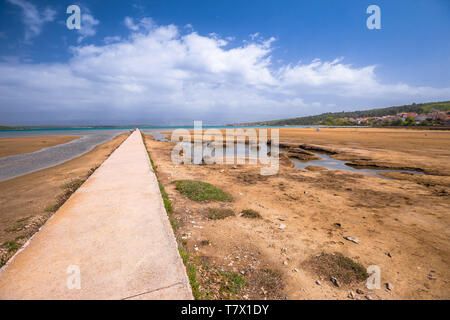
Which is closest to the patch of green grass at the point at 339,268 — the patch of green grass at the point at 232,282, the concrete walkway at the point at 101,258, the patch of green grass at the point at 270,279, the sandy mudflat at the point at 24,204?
the patch of green grass at the point at 270,279

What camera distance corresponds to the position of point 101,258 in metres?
2.79

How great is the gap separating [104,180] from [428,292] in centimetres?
883

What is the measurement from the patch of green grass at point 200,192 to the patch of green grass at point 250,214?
122 cm

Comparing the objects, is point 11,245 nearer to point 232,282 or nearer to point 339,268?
point 232,282

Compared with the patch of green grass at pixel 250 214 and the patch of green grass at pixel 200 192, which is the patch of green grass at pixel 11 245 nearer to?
the patch of green grass at pixel 200 192

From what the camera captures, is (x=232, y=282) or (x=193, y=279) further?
(x=232, y=282)

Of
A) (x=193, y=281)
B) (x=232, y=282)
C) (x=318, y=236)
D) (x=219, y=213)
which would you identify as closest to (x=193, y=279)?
(x=193, y=281)

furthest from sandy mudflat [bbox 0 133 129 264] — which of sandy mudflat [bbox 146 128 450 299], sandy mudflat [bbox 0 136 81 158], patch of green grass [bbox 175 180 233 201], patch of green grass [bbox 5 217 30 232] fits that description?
sandy mudflat [bbox 0 136 81 158]

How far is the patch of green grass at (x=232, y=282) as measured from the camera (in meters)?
2.95

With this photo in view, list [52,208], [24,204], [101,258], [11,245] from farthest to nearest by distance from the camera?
[24,204]
[52,208]
[11,245]
[101,258]

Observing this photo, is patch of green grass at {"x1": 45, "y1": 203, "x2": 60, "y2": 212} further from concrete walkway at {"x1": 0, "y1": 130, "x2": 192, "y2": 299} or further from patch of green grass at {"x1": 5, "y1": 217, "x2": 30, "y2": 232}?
concrete walkway at {"x1": 0, "y1": 130, "x2": 192, "y2": 299}

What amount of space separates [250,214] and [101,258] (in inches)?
152

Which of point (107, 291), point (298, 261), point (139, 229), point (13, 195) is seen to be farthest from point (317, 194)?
point (13, 195)
